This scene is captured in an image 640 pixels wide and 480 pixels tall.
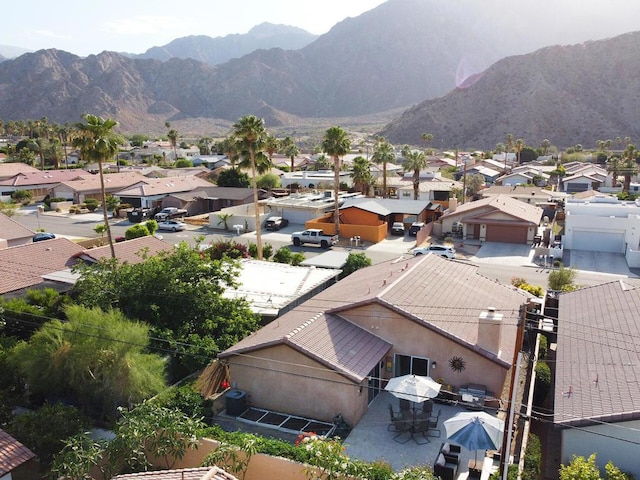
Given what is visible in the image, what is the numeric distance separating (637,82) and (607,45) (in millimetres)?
20619

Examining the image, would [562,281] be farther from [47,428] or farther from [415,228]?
[47,428]

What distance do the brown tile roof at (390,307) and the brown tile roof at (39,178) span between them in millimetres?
69609

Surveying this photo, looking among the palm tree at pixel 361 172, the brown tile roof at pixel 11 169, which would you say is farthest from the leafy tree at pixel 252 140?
the brown tile roof at pixel 11 169

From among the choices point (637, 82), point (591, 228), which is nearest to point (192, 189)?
point (591, 228)

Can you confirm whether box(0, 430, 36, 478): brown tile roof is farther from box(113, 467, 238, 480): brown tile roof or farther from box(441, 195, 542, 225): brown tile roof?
box(441, 195, 542, 225): brown tile roof

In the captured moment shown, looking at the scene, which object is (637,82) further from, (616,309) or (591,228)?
(616,309)

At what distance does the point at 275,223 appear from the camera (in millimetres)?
57000

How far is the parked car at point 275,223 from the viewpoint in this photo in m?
56.9

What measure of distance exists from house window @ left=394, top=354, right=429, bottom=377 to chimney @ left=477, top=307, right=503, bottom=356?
231cm

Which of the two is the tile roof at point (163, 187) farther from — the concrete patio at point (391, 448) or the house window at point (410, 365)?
the concrete patio at point (391, 448)

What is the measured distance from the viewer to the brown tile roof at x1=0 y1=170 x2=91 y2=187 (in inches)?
3142

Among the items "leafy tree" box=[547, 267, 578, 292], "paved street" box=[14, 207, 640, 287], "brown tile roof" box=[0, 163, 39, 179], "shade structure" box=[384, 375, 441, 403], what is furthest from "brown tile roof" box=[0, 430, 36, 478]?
"brown tile roof" box=[0, 163, 39, 179]

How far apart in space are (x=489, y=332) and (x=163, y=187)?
197 ft

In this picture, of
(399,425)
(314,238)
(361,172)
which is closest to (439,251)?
(314,238)
